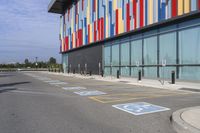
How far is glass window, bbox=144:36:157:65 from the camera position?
1129 inches

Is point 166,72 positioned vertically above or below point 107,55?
below

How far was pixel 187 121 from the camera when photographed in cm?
765

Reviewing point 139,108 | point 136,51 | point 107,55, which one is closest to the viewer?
point 139,108

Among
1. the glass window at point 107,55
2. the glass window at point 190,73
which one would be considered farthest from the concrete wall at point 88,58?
the glass window at point 190,73

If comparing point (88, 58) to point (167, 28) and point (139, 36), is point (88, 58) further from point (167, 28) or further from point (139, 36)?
point (167, 28)

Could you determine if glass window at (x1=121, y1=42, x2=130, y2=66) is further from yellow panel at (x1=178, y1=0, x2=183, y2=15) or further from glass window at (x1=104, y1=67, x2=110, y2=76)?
yellow panel at (x1=178, y1=0, x2=183, y2=15)

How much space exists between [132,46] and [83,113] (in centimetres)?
2408

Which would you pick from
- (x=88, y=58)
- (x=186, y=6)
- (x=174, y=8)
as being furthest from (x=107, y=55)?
(x=186, y=6)

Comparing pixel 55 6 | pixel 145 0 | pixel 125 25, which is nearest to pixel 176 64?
pixel 145 0

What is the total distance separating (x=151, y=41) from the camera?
1154 inches

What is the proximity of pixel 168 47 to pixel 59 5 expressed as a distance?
4149cm

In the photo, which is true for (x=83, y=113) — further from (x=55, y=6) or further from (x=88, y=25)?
(x=55, y=6)

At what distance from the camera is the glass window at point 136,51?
31.4 meters

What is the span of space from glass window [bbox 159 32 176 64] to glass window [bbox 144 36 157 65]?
115cm
